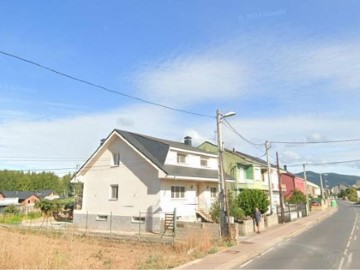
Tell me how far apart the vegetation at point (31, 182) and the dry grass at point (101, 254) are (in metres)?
112

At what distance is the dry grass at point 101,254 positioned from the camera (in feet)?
39.4

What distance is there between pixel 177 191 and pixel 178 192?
170mm

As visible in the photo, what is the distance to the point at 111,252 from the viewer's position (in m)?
19.3

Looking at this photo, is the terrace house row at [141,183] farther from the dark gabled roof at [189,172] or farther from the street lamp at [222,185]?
the street lamp at [222,185]

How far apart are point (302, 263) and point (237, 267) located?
2.50 metres

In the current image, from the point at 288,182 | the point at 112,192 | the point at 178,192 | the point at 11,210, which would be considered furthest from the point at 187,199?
the point at 288,182

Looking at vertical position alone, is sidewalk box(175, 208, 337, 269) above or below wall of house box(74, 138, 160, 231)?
below

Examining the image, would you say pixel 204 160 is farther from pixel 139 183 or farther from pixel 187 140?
pixel 139 183

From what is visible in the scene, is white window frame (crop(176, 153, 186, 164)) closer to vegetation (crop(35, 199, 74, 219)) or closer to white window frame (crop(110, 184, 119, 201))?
white window frame (crop(110, 184, 119, 201))

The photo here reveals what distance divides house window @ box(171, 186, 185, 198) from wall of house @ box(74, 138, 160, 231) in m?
1.88

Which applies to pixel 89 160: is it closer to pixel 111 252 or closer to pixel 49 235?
pixel 49 235

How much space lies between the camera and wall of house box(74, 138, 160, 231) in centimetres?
2845

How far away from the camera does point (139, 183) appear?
29391 mm

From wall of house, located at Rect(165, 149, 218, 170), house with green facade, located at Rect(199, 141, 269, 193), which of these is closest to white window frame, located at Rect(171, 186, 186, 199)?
wall of house, located at Rect(165, 149, 218, 170)
